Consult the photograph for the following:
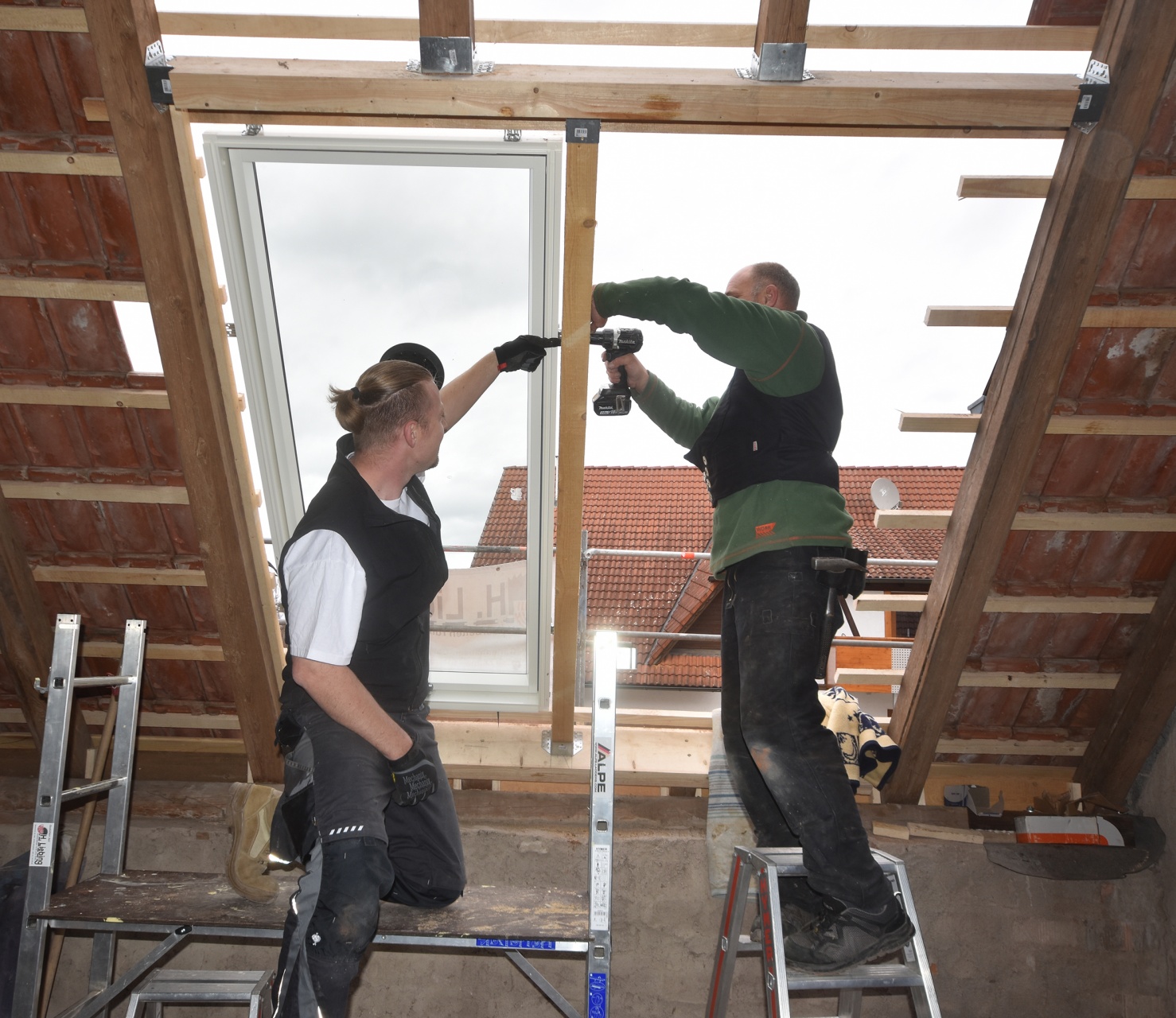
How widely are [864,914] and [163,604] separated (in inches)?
94.6

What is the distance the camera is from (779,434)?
90.9 inches

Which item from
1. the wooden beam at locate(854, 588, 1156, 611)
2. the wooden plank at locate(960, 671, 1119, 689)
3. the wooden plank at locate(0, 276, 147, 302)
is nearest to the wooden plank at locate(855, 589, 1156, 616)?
the wooden beam at locate(854, 588, 1156, 611)

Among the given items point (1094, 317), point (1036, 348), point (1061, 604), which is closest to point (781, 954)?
point (1061, 604)

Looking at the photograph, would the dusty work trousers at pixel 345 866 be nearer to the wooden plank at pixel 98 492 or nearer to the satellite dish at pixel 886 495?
the wooden plank at pixel 98 492

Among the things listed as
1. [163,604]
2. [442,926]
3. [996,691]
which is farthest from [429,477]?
[996,691]

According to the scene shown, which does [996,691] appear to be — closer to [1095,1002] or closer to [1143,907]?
[1143,907]

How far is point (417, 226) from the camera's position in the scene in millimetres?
2496

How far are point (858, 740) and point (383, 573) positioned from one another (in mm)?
1904

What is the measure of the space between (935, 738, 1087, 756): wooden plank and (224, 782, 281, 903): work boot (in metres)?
2.35

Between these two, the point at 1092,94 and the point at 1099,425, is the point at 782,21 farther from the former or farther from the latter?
the point at 1099,425

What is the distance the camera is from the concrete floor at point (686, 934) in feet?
10.2

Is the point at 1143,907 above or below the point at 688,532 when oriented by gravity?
below

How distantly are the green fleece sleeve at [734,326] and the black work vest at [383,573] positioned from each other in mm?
771

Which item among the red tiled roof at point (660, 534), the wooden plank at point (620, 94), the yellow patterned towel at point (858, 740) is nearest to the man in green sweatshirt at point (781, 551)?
the wooden plank at point (620, 94)
